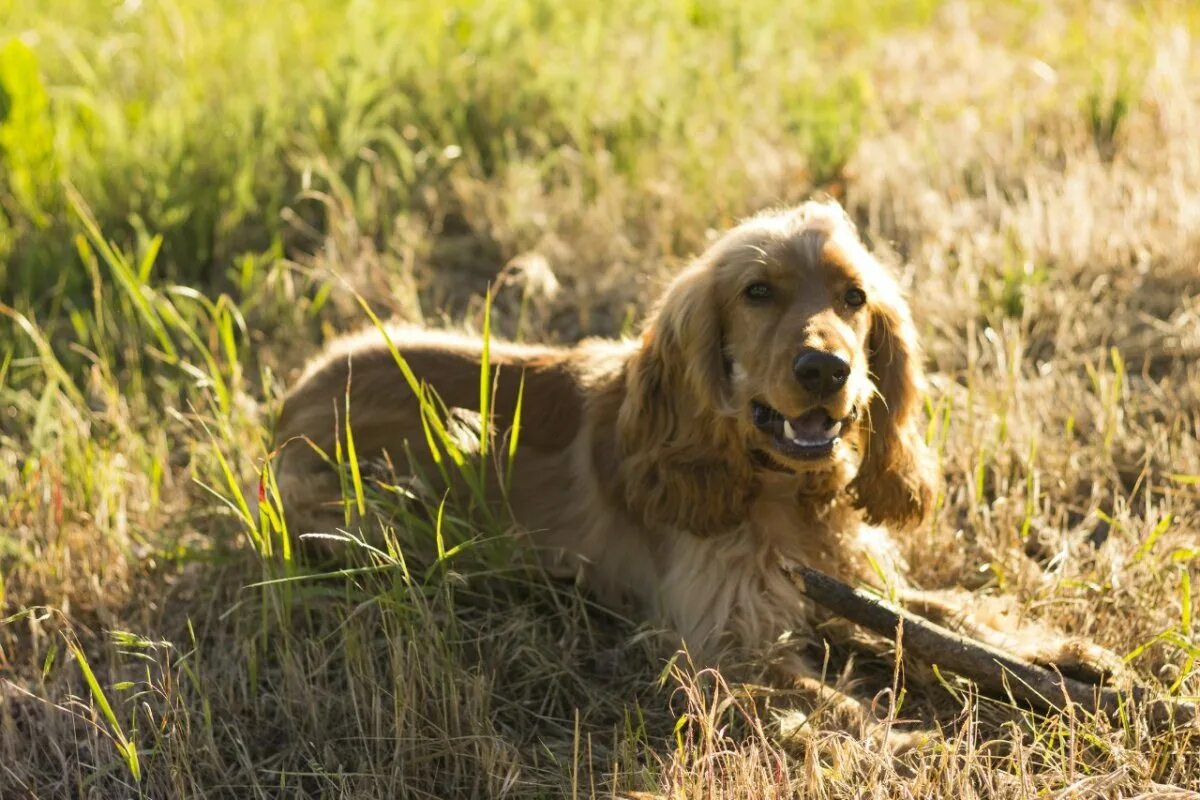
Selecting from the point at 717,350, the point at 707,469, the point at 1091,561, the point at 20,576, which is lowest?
the point at 20,576

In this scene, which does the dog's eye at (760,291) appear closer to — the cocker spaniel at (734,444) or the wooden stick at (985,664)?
the cocker spaniel at (734,444)

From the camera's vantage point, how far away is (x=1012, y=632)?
3.29 meters

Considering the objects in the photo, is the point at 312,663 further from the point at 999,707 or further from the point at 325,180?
the point at 325,180

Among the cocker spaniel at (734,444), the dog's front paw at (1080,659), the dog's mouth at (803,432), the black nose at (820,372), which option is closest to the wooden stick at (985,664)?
the dog's front paw at (1080,659)

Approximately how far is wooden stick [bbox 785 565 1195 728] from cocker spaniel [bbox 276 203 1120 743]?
5.9 inches

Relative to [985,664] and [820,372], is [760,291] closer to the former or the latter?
[820,372]

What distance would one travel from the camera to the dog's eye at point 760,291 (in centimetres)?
325

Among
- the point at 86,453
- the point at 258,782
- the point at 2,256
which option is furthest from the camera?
the point at 2,256

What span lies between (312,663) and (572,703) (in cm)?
59

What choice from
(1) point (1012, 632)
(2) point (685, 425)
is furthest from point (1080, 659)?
(2) point (685, 425)

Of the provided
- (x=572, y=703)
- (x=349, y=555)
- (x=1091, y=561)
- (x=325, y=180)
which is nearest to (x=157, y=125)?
(x=325, y=180)

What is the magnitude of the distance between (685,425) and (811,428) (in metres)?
0.37

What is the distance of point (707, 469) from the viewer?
3379mm

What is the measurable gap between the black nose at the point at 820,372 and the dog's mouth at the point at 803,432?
8 cm
